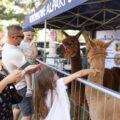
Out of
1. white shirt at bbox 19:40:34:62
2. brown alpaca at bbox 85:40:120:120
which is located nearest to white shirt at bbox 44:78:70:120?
brown alpaca at bbox 85:40:120:120

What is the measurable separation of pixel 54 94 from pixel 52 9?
2643mm

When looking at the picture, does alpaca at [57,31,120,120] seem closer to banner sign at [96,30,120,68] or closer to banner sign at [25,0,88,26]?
banner sign at [25,0,88,26]

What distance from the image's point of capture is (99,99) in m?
1.97

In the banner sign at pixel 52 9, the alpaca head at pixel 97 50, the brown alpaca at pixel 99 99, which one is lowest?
the brown alpaca at pixel 99 99

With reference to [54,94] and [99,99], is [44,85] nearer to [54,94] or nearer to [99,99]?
[54,94]

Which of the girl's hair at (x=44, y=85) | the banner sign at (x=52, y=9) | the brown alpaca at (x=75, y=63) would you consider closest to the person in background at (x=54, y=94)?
the girl's hair at (x=44, y=85)

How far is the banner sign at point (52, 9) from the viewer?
9.09 ft

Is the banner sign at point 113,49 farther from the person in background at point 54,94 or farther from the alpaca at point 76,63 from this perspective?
the person in background at point 54,94

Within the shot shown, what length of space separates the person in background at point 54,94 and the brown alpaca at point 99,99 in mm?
485

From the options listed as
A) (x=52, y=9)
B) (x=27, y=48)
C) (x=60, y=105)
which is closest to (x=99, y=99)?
(x=60, y=105)

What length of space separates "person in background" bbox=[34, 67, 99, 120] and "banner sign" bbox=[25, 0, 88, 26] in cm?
129

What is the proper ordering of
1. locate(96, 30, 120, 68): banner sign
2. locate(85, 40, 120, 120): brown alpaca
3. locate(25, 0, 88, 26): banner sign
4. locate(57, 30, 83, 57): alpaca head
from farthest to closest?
locate(96, 30, 120, 68): banner sign, locate(57, 30, 83, 57): alpaca head, locate(25, 0, 88, 26): banner sign, locate(85, 40, 120, 120): brown alpaca

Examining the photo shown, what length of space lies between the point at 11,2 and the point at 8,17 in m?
2.10

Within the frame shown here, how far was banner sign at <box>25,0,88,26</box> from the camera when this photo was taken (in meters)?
2.77
